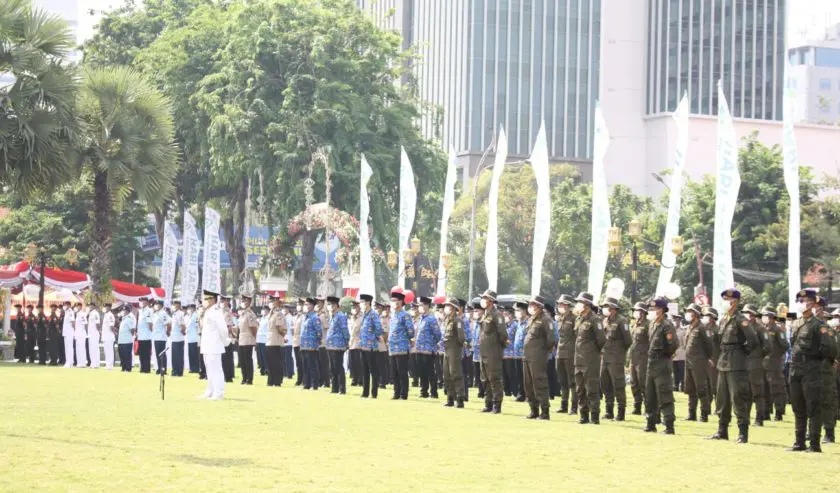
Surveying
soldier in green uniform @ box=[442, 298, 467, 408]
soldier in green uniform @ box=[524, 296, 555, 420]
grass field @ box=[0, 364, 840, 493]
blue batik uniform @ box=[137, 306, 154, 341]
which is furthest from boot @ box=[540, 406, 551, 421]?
blue batik uniform @ box=[137, 306, 154, 341]

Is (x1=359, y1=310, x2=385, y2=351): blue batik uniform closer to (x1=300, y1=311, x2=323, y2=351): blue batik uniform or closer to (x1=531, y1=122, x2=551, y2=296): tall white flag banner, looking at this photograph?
(x1=300, y1=311, x2=323, y2=351): blue batik uniform

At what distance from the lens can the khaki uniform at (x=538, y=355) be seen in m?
20.4

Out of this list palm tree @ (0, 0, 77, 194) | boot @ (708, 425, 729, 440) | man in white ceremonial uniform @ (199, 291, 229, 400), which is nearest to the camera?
boot @ (708, 425, 729, 440)

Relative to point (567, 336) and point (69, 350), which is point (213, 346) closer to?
point (567, 336)

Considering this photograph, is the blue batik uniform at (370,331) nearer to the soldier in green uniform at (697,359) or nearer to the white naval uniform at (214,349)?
the white naval uniform at (214,349)

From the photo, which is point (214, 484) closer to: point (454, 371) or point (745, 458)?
point (745, 458)

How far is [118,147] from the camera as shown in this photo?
126 feet

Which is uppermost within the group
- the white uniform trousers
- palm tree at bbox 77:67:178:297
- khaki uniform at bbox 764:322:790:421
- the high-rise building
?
the high-rise building

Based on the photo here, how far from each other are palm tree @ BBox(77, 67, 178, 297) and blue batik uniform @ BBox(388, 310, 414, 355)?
15427 mm

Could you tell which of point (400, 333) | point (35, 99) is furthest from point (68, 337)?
point (400, 333)

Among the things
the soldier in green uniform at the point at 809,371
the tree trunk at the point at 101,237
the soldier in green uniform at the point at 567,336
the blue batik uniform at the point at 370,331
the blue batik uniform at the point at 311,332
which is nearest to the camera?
the soldier in green uniform at the point at 809,371

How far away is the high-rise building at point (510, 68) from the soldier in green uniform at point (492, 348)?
7321 cm

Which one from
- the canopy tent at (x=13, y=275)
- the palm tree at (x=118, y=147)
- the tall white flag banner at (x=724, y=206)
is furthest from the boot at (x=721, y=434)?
the canopy tent at (x=13, y=275)

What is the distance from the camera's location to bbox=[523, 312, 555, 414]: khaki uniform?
2039 centimetres
